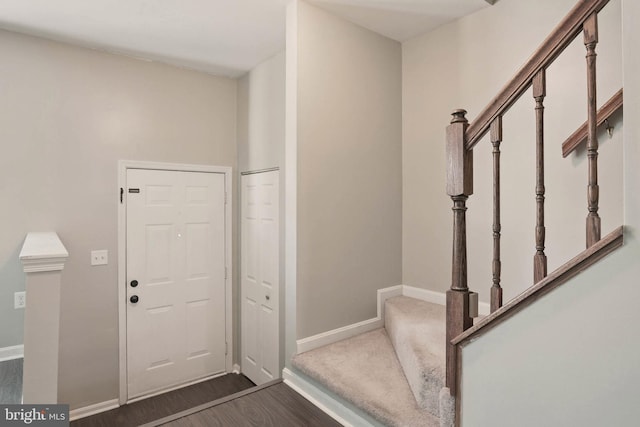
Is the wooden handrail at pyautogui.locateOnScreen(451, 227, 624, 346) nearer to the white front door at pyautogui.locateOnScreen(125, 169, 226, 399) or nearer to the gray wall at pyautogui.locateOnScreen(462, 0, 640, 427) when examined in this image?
the gray wall at pyautogui.locateOnScreen(462, 0, 640, 427)

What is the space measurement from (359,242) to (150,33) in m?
2.26

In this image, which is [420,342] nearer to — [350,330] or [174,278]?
[350,330]

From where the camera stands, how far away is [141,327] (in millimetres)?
3236

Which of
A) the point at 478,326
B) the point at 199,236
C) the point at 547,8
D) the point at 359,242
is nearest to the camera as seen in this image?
the point at 478,326

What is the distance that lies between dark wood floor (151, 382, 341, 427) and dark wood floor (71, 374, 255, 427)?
1257 mm

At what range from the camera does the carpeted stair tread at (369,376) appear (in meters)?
1.68

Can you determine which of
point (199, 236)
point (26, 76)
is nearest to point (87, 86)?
point (26, 76)

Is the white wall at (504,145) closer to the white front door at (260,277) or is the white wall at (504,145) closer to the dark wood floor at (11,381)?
the white front door at (260,277)

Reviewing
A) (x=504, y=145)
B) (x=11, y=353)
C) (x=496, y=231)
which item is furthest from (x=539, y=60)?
(x=11, y=353)

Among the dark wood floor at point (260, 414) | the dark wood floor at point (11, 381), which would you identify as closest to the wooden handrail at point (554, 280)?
the dark wood floor at point (260, 414)

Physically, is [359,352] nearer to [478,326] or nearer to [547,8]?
[478,326]

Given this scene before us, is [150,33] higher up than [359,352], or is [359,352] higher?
[150,33]

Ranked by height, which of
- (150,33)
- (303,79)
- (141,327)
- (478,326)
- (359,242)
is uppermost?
(150,33)

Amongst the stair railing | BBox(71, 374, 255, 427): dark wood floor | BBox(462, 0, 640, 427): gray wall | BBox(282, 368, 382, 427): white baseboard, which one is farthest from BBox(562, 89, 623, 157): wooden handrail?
BBox(71, 374, 255, 427): dark wood floor
